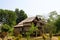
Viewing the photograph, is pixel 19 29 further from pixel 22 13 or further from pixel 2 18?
pixel 22 13

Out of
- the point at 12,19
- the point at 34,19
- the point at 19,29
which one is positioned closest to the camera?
the point at 34,19

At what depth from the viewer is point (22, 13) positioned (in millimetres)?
70562

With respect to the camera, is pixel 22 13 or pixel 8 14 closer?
pixel 8 14

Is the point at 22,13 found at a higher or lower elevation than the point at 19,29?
higher

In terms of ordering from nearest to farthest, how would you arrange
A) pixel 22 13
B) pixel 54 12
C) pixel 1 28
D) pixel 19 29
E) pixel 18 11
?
pixel 54 12 < pixel 19 29 < pixel 1 28 < pixel 22 13 < pixel 18 11

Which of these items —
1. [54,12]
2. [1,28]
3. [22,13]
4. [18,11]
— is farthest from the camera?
[18,11]

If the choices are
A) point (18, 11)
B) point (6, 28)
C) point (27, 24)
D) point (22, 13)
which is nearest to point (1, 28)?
point (6, 28)

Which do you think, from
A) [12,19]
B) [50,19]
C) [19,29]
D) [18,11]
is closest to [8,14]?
[12,19]

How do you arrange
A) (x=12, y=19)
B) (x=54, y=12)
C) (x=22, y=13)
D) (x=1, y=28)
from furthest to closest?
(x=22, y=13) < (x=12, y=19) < (x=1, y=28) < (x=54, y=12)

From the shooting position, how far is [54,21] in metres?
33.2

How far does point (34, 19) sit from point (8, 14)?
2391 centimetres

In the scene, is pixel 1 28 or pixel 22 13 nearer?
pixel 1 28

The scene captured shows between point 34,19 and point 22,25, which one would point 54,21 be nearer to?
point 34,19

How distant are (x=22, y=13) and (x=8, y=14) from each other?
10.3m
